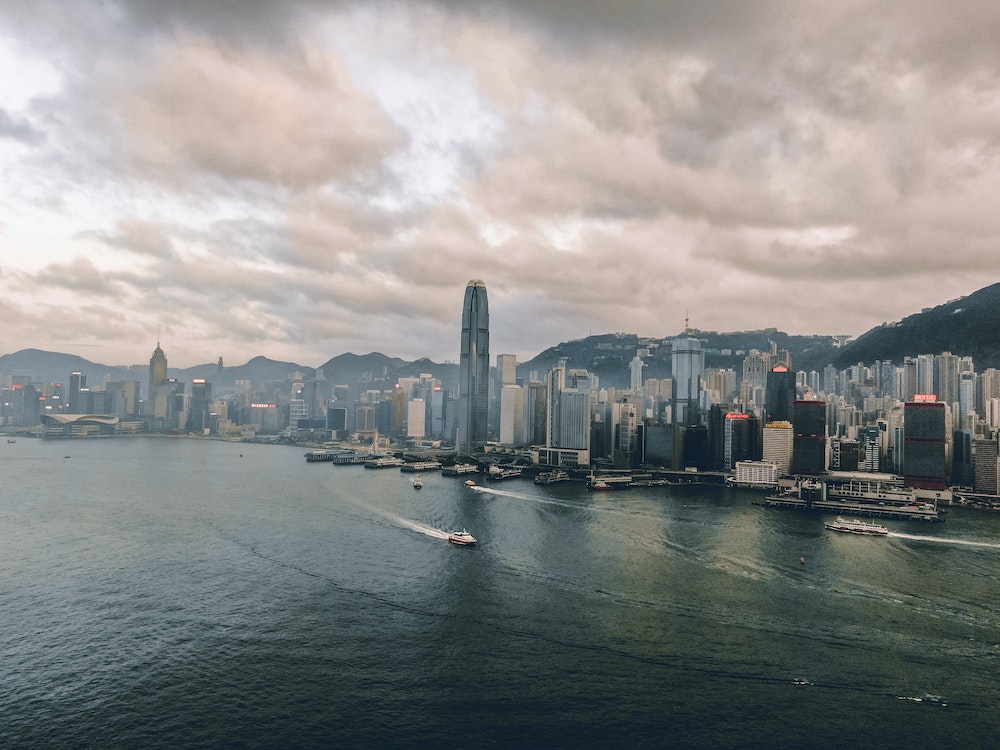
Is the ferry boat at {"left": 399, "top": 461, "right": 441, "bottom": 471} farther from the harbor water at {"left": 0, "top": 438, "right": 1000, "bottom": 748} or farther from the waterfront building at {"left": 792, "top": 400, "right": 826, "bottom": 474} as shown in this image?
the waterfront building at {"left": 792, "top": 400, "right": 826, "bottom": 474}

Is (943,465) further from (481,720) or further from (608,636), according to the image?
(481,720)

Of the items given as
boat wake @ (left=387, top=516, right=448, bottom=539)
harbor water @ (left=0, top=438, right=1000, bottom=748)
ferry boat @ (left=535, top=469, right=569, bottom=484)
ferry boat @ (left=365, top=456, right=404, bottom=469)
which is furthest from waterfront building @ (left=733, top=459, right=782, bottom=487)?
ferry boat @ (left=365, top=456, right=404, bottom=469)

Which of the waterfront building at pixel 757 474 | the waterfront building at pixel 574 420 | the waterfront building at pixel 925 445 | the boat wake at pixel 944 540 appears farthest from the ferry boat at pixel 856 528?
the waterfront building at pixel 574 420

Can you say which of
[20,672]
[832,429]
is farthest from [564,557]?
[832,429]

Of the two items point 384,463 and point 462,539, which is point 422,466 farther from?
point 462,539

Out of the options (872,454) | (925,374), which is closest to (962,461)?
(872,454)
